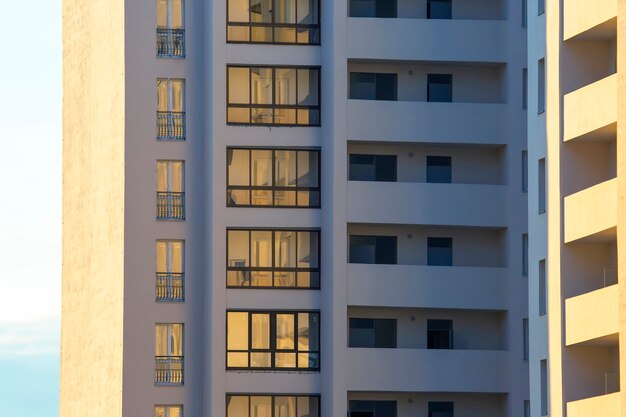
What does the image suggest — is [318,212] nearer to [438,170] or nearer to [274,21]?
[438,170]

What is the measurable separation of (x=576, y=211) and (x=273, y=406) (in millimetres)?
18869

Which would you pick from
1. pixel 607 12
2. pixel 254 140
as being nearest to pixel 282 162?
pixel 254 140

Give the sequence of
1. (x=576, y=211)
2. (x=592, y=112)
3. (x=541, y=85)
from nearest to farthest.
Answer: (x=592, y=112) → (x=576, y=211) → (x=541, y=85)

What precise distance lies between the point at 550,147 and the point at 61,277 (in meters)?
33.3

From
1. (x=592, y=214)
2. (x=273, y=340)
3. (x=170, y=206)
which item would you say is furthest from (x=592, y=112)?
(x=170, y=206)

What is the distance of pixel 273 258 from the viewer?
66.9 m

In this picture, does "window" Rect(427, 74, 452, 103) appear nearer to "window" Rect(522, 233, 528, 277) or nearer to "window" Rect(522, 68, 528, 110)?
"window" Rect(522, 68, 528, 110)

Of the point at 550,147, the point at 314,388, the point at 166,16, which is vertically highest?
the point at 166,16

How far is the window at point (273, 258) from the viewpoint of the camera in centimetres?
6669

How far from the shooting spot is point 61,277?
81.2 m

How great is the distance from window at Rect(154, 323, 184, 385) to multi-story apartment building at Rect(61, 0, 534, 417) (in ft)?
0.26

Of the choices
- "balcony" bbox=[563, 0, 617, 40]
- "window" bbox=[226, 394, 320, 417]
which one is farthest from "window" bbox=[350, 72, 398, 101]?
"balcony" bbox=[563, 0, 617, 40]

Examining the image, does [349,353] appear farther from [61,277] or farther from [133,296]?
[61,277]

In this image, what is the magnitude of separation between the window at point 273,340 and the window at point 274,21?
9.68m
